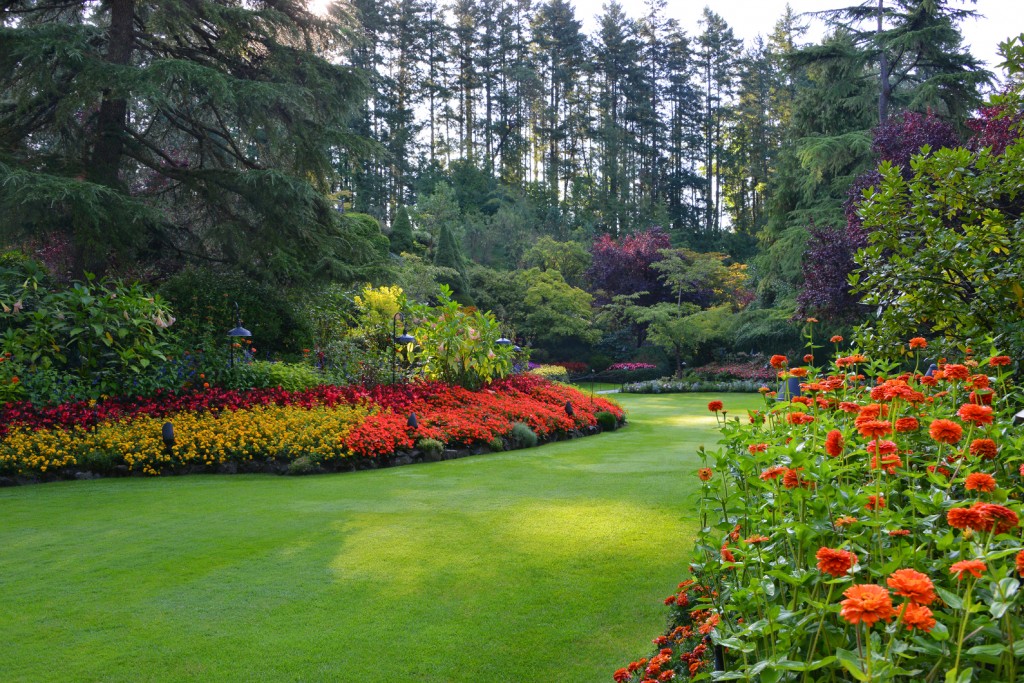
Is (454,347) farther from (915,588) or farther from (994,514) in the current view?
(915,588)

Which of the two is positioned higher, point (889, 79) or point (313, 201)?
point (889, 79)

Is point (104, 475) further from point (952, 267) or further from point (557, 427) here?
point (952, 267)

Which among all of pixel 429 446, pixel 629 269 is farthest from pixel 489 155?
pixel 429 446

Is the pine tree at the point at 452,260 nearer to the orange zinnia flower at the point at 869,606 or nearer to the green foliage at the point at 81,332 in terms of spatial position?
the green foliage at the point at 81,332

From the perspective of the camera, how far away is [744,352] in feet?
80.3

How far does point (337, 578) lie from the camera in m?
4.01

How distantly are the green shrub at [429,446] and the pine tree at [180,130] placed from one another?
3872 mm

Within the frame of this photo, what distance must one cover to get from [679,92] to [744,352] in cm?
2281

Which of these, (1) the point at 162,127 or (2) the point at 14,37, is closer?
(2) the point at 14,37

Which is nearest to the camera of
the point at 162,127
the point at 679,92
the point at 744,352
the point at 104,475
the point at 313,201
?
the point at 104,475

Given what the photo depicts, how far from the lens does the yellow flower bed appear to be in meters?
7.11

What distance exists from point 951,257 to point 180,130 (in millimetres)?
11338

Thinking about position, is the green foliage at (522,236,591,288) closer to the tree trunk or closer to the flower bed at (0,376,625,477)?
the flower bed at (0,376,625,477)

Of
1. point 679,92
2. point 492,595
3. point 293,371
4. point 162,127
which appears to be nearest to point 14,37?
point 162,127
